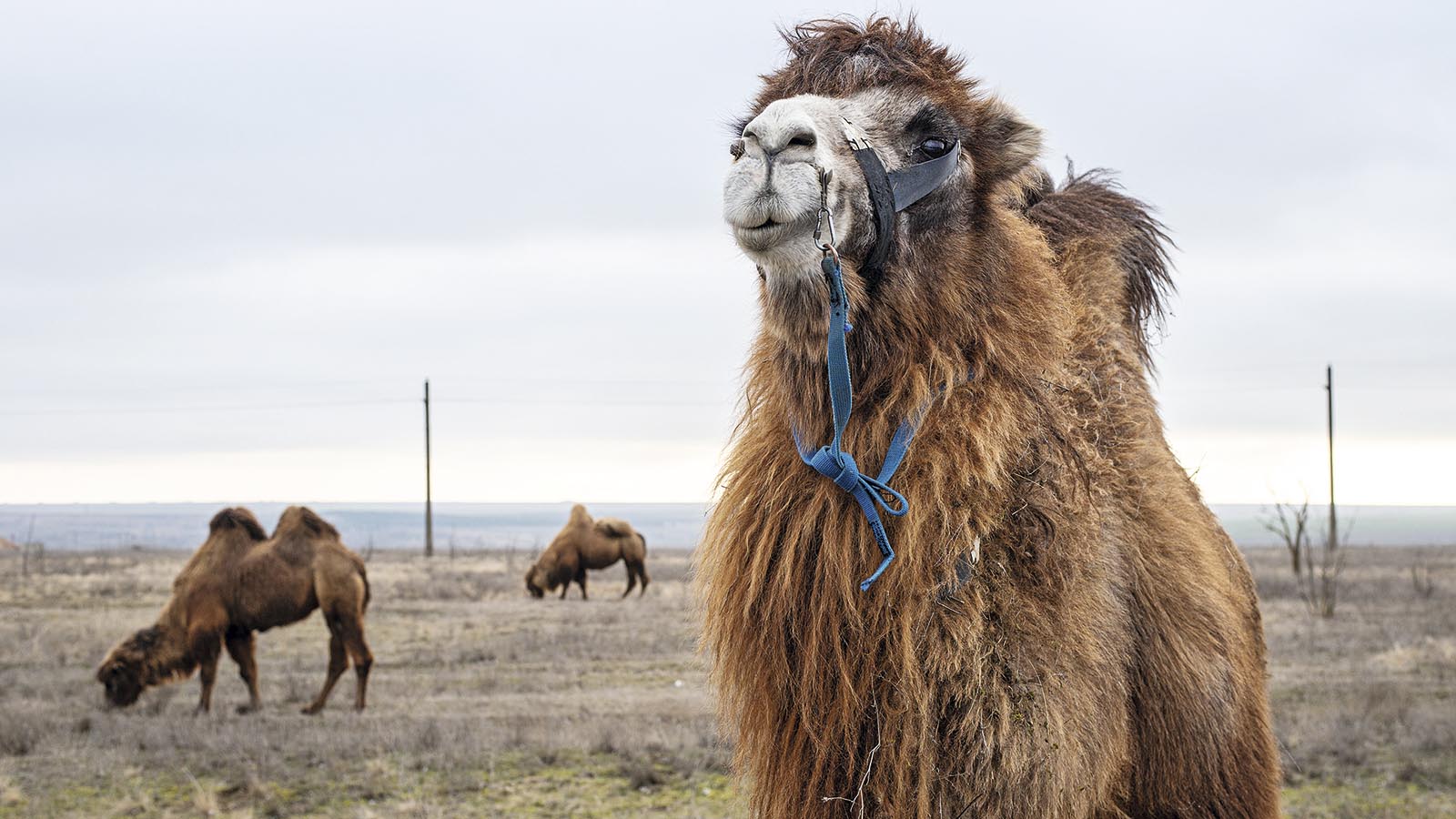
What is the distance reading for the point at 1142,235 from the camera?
188 inches

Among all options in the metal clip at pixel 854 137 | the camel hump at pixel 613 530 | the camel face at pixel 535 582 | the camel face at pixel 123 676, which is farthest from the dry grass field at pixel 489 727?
the camel hump at pixel 613 530

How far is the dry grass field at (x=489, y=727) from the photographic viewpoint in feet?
27.9

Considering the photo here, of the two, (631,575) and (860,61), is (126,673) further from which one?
(631,575)

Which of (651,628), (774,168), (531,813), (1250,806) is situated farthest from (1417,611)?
(774,168)

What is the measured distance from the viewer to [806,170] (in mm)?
2643

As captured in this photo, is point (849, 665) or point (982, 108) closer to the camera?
point (849, 665)

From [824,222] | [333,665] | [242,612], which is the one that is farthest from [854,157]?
[242,612]

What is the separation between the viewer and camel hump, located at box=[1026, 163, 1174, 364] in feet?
14.4

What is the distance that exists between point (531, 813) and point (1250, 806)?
5.82m

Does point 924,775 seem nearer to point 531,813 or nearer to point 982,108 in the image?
point 982,108

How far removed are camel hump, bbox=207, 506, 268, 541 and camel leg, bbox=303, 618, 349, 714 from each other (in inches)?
58.4

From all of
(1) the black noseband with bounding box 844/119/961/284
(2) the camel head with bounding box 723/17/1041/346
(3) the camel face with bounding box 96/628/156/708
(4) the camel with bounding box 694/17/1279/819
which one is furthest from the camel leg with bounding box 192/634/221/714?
(1) the black noseband with bounding box 844/119/961/284

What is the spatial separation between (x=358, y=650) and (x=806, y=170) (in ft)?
36.3

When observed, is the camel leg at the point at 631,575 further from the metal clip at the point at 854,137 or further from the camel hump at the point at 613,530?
the metal clip at the point at 854,137
